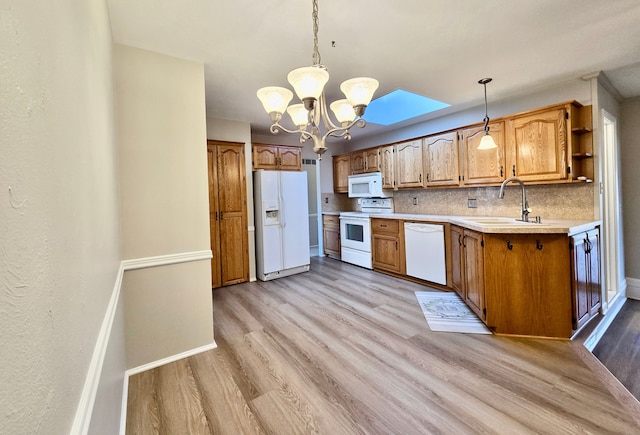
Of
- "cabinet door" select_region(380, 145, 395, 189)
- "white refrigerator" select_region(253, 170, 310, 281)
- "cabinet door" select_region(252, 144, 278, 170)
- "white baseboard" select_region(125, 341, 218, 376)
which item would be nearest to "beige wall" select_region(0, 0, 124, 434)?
"white baseboard" select_region(125, 341, 218, 376)

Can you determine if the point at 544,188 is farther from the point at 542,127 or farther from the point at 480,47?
the point at 480,47

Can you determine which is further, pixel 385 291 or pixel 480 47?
pixel 385 291

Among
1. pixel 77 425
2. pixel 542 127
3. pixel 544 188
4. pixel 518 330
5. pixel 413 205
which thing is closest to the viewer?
pixel 77 425

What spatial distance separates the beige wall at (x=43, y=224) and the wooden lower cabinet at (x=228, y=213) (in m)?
3.08

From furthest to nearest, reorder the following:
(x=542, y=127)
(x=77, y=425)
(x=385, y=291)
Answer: (x=385, y=291), (x=542, y=127), (x=77, y=425)

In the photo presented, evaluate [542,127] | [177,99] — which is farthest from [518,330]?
[177,99]

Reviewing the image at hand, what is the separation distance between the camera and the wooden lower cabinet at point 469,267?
8.59 ft

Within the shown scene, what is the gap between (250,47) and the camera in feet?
7.21

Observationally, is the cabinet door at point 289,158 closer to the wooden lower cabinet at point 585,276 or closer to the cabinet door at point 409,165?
the cabinet door at point 409,165

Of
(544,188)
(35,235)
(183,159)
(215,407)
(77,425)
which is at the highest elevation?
(183,159)

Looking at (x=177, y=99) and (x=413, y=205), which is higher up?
(x=177, y=99)

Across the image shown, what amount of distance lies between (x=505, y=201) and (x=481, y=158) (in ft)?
2.06

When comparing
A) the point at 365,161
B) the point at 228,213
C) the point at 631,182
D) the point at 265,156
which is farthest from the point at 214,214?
the point at 631,182

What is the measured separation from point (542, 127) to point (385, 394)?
9.99 feet
